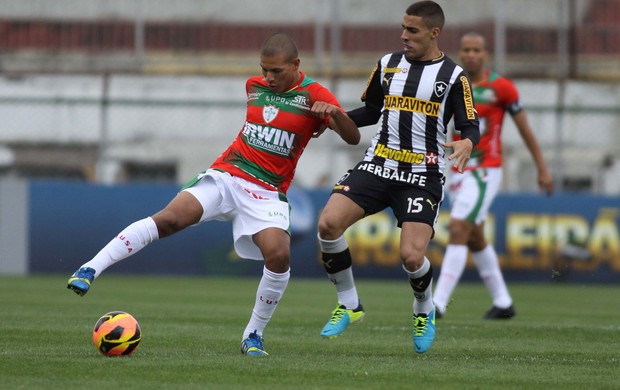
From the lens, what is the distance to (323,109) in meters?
7.15

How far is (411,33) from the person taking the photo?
7.69 m

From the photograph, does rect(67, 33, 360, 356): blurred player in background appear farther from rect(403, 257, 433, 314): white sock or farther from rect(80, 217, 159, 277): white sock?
rect(403, 257, 433, 314): white sock

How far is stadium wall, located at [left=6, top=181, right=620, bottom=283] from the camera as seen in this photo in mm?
16359

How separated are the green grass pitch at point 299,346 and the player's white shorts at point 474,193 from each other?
39.7 inches

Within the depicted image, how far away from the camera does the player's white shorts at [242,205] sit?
7289 mm

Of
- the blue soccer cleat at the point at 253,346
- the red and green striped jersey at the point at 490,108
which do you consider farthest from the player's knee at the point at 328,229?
the red and green striped jersey at the point at 490,108

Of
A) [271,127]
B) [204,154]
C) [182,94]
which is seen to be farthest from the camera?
[182,94]

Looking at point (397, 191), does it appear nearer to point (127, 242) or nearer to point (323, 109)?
point (323, 109)

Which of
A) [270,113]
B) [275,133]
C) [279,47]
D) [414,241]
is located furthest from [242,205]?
[414,241]

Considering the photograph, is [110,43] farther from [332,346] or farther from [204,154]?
[332,346]

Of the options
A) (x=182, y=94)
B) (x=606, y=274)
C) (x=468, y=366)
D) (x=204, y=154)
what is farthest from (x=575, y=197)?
(x=468, y=366)

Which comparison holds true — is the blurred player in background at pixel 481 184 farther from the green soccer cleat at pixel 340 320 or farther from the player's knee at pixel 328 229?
the player's knee at pixel 328 229

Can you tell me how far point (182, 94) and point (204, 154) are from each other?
1874 millimetres

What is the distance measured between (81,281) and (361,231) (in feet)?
33.1
